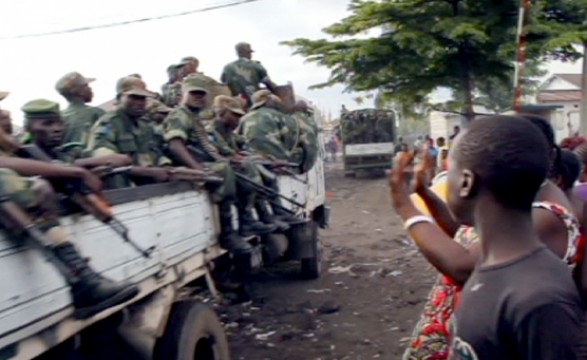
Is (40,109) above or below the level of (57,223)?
above

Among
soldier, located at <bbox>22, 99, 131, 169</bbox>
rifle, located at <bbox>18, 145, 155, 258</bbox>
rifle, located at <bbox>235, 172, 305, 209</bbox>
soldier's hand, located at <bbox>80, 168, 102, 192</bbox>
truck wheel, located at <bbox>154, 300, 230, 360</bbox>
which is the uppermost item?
soldier, located at <bbox>22, 99, 131, 169</bbox>

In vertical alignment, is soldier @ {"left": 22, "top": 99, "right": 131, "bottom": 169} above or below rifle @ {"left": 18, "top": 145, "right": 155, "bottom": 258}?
above

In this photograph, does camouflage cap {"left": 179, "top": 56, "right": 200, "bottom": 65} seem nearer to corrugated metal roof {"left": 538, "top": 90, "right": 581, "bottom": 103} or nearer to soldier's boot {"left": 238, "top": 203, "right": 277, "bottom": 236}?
soldier's boot {"left": 238, "top": 203, "right": 277, "bottom": 236}

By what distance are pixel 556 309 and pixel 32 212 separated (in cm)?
188

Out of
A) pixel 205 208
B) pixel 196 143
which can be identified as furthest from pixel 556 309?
pixel 196 143

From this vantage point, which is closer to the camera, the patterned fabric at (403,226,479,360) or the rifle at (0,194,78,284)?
the rifle at (0,194,78,284)

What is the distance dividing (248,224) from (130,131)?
4.77ft

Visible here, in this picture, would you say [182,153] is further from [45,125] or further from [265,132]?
[265,132]

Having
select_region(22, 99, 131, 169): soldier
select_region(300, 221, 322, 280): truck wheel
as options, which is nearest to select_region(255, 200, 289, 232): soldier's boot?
select_region(300, 221, 322, 280): truck wheel

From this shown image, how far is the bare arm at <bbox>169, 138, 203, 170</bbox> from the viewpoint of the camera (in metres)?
5.47

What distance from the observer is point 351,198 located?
65.9 feet

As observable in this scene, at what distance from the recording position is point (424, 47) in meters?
17.3

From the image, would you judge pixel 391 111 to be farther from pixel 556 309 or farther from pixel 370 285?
pixel 556 309

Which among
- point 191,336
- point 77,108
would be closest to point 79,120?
point 77,108
